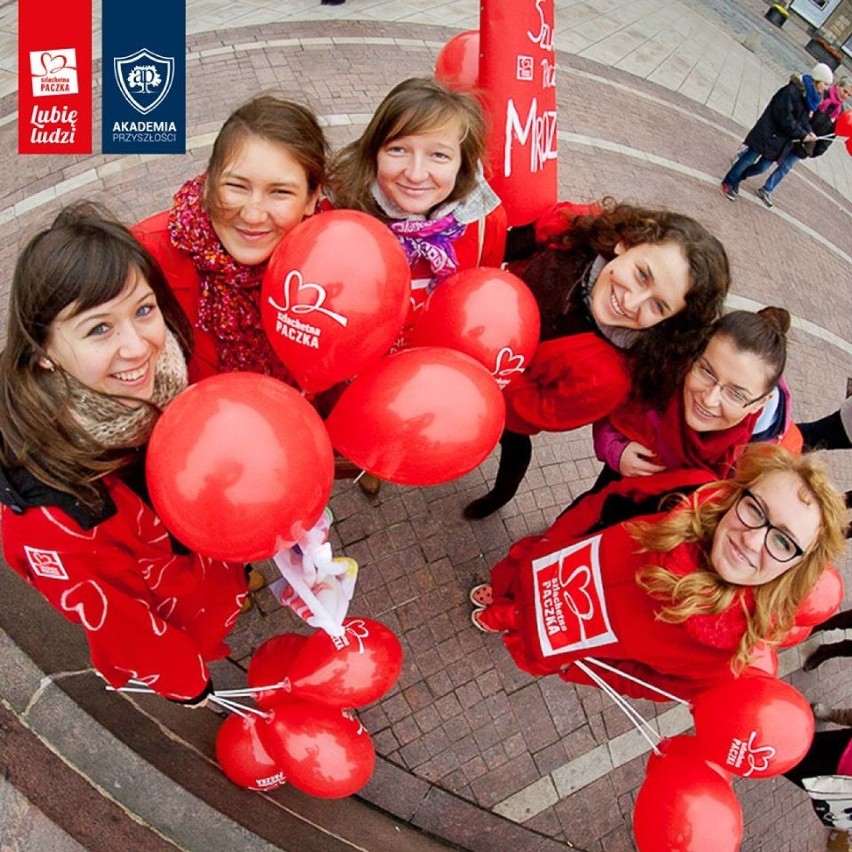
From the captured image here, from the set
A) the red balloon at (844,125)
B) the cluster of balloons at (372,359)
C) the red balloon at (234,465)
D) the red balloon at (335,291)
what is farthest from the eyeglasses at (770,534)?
the red balloon at (844,125)

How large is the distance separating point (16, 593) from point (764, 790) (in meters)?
4.46

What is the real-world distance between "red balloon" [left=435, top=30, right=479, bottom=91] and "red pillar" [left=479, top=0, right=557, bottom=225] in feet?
0.71

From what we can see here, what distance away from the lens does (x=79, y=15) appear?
17.2 ft

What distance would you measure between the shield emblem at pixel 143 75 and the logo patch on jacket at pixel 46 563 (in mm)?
4405

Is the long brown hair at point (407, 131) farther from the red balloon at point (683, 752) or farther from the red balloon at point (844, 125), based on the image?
the red balloon at point (844, 125)

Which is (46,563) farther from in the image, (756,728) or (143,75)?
(143,75)

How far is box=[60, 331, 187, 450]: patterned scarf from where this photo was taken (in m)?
1.87

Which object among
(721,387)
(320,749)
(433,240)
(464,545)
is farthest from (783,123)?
(320,749)

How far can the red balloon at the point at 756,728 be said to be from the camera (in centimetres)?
240

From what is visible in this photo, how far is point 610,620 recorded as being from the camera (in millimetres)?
2650

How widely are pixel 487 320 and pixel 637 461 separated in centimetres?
110

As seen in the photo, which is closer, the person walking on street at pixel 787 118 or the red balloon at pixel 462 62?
the red balloon at pixel 462 62

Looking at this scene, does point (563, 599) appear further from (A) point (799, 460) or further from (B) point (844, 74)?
(B) point (844, 74)

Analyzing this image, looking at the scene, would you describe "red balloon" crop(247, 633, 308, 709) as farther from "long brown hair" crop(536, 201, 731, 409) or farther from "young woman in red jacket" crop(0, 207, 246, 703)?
"long brown hair" crop(536, 201, 731, 409)
